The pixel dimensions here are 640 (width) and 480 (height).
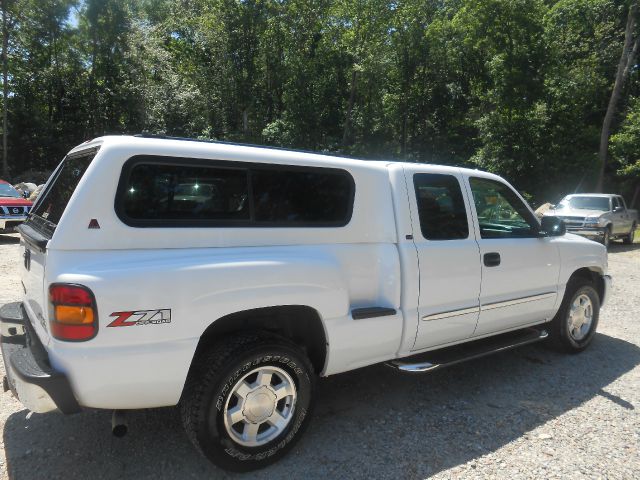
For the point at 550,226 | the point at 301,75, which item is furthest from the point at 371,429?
the point at 301,75

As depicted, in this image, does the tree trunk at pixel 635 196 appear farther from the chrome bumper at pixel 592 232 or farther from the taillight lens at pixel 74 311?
the taillight lens at pixel 74 311

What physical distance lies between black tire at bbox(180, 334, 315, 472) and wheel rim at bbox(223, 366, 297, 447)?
21mm

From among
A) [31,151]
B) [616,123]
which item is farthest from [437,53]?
[31,151]

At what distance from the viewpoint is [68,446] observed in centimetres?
310

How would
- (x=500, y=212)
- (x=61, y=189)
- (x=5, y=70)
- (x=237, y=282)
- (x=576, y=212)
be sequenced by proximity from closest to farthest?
1. (x=237, y=282)
2. (x=61, y=189)
3. (x=500, y=212)
4. (x=576, y=212)
5. (x=5, y=70)

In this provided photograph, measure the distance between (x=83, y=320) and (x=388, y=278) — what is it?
199 centimetres

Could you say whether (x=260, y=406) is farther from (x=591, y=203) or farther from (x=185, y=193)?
(x=591, y=203)

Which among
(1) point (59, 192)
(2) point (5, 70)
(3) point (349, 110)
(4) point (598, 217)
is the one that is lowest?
(4) point (598, 217)

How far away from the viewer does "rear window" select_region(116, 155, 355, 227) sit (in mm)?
2631

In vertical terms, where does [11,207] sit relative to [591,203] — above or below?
above

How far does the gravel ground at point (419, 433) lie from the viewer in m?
2.93

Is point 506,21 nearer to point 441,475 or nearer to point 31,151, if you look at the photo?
point 441,475

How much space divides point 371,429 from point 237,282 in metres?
1.60

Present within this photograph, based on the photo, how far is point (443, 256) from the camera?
12.1ft
